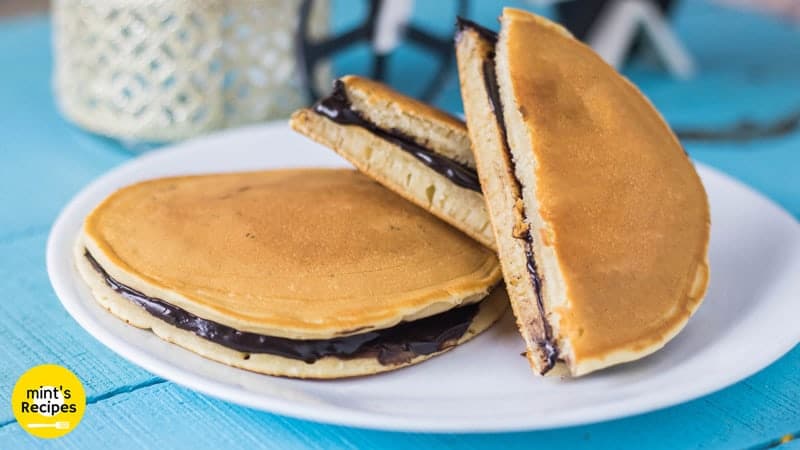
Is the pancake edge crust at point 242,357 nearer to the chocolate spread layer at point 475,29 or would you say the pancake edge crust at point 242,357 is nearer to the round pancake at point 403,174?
the round pancake at point 403,174

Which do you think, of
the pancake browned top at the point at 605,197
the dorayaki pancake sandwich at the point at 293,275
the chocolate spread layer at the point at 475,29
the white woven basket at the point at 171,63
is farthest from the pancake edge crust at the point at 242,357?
the white woven basket at the point at 171,63

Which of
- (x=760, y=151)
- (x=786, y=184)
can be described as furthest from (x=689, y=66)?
(x=786, y=184)

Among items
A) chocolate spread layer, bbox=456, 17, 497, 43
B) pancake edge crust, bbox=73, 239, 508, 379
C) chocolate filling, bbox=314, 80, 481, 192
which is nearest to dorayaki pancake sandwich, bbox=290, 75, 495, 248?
chocolate filling, bbox=314, 80, 481, 192

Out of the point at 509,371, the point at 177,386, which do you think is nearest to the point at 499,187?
the point at 509,371

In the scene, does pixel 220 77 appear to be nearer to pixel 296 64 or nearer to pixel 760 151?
pixel 296 64

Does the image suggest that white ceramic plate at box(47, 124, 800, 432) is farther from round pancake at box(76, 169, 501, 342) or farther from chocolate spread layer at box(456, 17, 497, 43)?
chocolate spread layer at box(456, 17, 497, 43)

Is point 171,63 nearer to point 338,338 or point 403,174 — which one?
point 403,174

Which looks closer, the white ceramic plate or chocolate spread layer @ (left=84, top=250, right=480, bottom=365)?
the white ceramic plate
